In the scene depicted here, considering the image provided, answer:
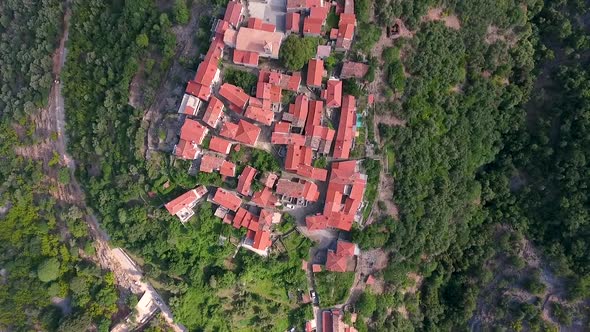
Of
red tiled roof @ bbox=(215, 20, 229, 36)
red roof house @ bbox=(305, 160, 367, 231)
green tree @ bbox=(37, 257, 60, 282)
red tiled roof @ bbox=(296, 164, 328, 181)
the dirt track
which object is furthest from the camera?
the dirt track

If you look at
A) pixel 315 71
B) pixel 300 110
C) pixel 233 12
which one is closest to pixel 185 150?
pixel 300 110

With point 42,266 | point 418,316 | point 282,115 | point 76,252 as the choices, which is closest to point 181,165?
point 282,115

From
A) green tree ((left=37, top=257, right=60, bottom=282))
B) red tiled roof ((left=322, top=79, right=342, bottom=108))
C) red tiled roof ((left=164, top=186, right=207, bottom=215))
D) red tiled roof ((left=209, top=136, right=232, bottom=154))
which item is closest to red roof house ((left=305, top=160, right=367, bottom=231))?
red tiled roof ((left=322, top=79, right=342, bottom=108))

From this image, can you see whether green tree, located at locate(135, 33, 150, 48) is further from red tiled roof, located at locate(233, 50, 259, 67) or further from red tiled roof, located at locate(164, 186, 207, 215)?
red tiled roof, located at locate(164, 186, 207, 215)

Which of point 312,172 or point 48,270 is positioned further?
point 48,270

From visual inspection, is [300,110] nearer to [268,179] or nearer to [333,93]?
[333,93]

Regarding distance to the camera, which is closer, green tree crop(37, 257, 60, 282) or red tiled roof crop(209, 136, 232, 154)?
red tiled roof crop(209, 136, 232, 154)
